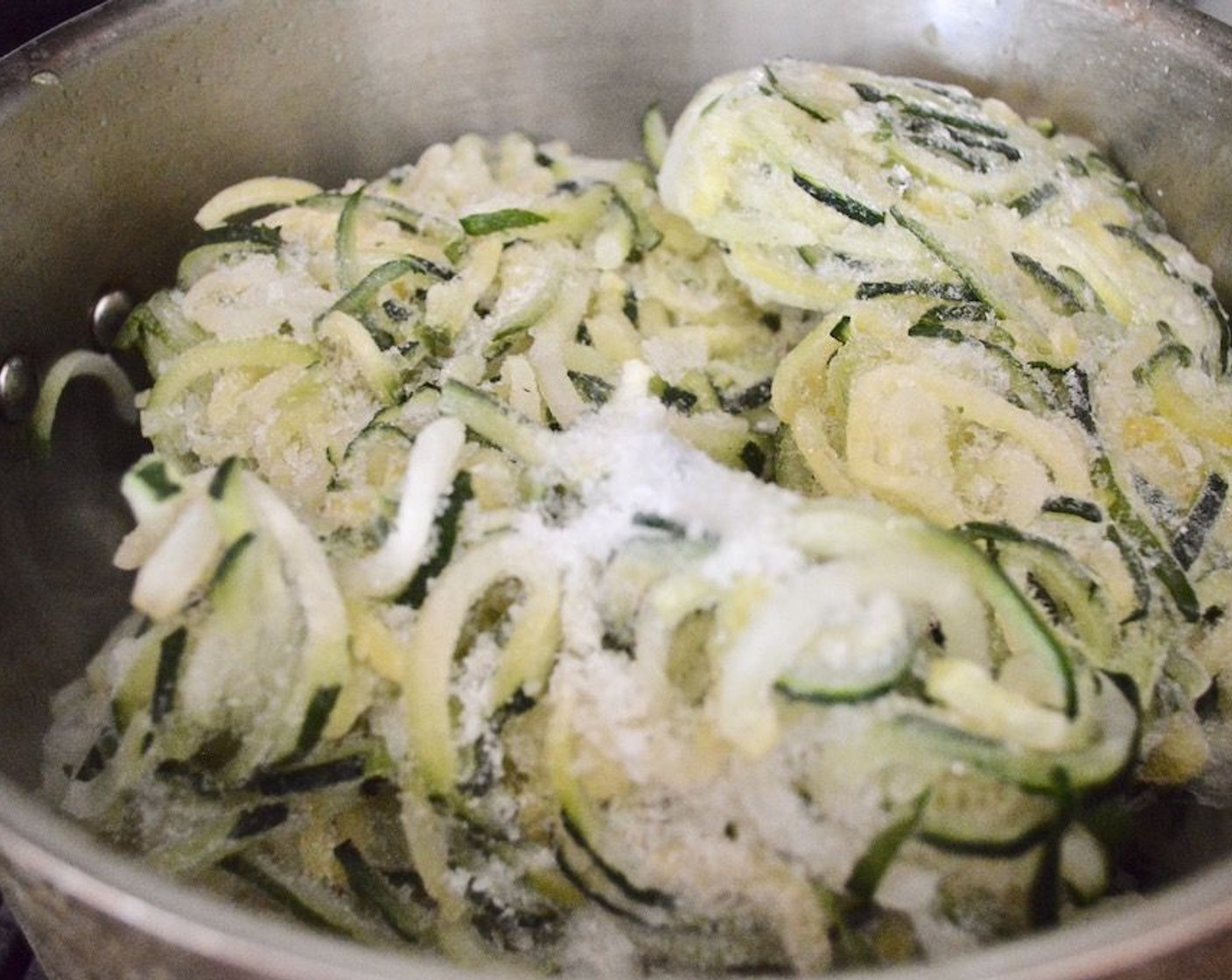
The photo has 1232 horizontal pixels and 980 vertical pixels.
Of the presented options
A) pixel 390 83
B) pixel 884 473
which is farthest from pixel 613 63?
pixel 884 473

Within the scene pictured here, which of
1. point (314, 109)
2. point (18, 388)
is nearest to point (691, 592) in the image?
point (18, 388)

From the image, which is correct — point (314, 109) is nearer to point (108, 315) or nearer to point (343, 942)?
point (108, 315)

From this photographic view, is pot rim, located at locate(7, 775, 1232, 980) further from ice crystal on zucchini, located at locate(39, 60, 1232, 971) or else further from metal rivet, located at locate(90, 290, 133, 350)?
metal rivet, located at locate(90, 290, 133, 350)

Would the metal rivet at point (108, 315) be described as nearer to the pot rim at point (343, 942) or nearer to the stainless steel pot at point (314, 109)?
the stainless steel pot at point (314, 109)

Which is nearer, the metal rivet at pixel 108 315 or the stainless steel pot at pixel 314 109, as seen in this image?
the stainless steel pot at pixel 314 109

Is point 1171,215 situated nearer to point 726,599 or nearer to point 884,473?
point 884,473

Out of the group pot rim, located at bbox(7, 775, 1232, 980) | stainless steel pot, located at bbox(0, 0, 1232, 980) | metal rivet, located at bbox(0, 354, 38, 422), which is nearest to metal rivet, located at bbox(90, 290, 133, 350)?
stainless steel pot, located at bbox(0, 0, 1232, 980)

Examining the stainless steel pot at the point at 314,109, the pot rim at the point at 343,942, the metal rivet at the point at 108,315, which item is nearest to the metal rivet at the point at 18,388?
the stainless steel pot at the point at 314,109
